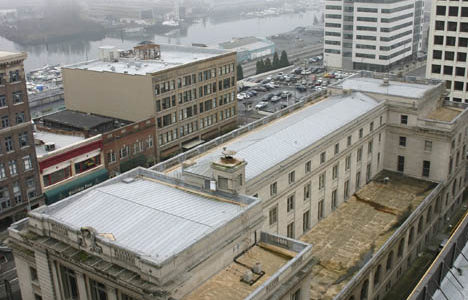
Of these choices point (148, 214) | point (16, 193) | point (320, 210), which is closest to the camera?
point (148, 214)

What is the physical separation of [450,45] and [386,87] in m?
28.9

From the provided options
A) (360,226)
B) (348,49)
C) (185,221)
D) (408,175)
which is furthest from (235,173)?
(348,49)

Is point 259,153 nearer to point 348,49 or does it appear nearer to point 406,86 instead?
point 406,86

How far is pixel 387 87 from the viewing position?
8238 cm

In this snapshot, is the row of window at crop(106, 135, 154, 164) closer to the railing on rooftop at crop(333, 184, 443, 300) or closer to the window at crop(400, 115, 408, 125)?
the window at crop(400, 115, 408, 125)

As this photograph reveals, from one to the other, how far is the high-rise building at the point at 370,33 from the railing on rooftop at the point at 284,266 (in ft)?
464

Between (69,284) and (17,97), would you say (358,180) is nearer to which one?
(69,284)

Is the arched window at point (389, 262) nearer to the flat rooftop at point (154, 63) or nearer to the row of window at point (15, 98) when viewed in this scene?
the row of window at point (15, 98)

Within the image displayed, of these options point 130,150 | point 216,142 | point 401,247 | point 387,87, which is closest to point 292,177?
point 216,142

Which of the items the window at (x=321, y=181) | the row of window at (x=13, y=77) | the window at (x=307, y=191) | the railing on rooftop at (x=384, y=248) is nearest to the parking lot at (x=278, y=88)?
the row of window at (x=13, y=77)

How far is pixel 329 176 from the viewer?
66.4 meters

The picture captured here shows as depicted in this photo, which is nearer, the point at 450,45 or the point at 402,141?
the point at 402,141

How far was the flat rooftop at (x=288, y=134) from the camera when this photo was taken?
5603 centimetres

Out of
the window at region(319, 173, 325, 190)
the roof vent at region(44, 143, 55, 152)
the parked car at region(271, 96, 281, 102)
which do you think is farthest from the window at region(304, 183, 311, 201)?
the parked car at region(271, 96, 281, 102)
